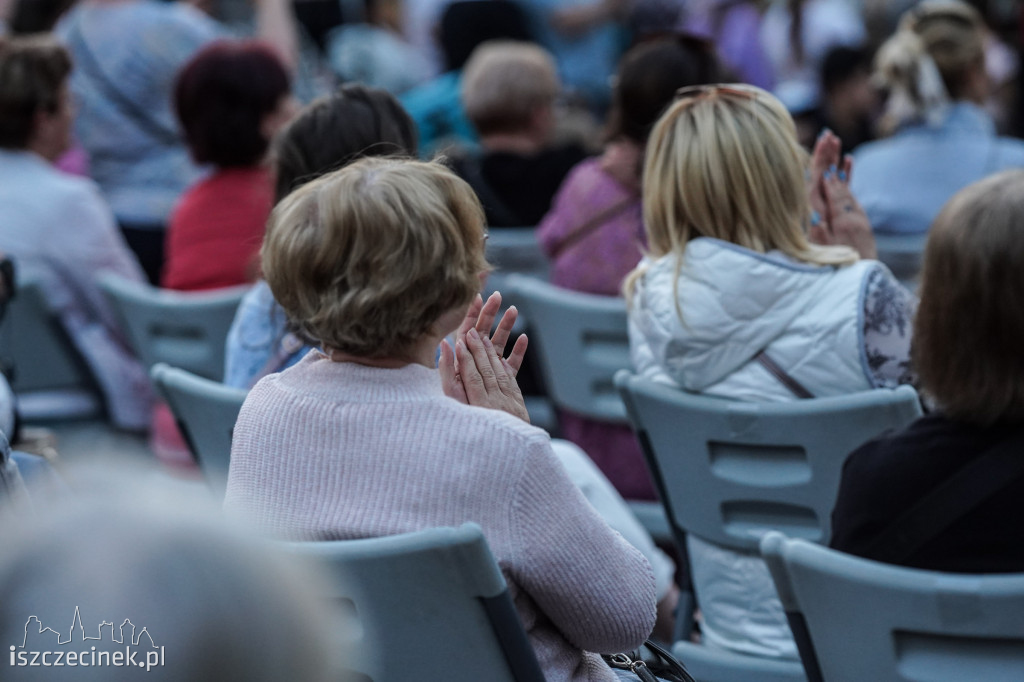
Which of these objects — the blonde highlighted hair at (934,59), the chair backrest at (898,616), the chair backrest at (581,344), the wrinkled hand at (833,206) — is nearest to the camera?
the chair backrest at (898,616)

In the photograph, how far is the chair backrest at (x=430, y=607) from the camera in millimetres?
1410

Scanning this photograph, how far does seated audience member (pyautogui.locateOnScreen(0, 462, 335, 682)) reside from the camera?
0.56 meters

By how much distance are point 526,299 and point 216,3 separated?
15.3ft

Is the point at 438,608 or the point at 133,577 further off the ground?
the point at 133,577

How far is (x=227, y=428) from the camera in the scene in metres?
2.28

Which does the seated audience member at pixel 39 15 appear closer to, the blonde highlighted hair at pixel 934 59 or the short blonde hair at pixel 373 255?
the blonde highlighted hair at pixel 934 59

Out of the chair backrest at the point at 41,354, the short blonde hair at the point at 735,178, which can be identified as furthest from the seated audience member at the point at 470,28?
the short blonde hair at the point at 735,178

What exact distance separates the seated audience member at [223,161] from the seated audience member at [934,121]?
→ 186 cm

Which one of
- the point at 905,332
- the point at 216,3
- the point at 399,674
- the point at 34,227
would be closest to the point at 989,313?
the point at 905,332

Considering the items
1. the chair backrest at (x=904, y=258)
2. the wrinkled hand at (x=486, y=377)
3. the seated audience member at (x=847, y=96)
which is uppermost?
the wrinkled hand at (x=486, y=377)

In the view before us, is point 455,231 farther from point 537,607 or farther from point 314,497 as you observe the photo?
point 537,607

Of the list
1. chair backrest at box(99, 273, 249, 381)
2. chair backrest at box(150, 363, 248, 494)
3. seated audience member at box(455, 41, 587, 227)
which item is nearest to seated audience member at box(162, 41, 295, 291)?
chair backrest at box(99, 273, 249, 381)

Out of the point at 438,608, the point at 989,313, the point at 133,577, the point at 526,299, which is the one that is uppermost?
the point at 133,577

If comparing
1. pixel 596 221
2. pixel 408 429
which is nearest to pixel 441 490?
pixel 408 429
